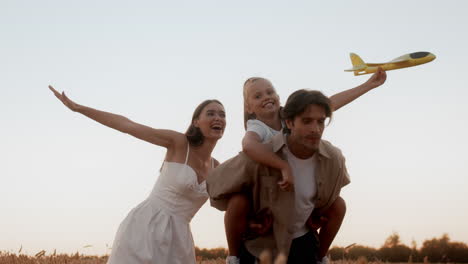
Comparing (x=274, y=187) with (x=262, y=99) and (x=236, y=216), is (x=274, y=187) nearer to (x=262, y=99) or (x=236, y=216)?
(x=236, y=216)

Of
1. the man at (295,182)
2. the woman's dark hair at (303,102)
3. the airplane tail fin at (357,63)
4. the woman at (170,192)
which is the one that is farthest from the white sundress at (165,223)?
the woman's dark hair at (303,102)

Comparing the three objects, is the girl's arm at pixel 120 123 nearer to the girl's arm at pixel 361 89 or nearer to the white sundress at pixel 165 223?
the white sundress at pixel 165 223

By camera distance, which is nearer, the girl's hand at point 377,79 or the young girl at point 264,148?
the young girl at point 264,148

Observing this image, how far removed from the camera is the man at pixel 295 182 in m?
4.16

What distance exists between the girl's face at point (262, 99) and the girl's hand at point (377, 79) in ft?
3.09

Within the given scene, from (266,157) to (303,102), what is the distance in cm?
48

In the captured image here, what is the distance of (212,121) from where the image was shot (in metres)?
6.42

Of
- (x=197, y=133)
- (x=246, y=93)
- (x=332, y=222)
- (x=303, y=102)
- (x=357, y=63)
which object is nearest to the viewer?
(x=303, y=102)

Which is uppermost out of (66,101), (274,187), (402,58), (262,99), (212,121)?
(66,101)

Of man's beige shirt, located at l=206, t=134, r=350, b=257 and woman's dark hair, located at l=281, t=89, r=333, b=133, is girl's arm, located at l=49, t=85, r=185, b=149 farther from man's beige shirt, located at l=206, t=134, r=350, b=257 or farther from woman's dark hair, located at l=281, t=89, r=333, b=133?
woman's dark hair, located at l=281, t=89, r=333, b=133

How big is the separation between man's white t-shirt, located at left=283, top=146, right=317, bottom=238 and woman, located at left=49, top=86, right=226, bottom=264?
2.15m

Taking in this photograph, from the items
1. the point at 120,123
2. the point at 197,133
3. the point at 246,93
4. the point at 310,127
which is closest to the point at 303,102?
the point at 310,127

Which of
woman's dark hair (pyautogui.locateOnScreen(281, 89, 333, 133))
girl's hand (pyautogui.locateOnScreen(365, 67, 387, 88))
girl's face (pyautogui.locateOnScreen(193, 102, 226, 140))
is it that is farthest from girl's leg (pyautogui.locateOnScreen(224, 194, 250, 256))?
girl's face (pyautogui.locateOnScreen(193, 102, 226, 140))

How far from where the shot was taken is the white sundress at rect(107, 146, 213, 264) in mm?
6328
